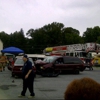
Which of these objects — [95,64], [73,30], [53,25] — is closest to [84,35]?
[73,30]

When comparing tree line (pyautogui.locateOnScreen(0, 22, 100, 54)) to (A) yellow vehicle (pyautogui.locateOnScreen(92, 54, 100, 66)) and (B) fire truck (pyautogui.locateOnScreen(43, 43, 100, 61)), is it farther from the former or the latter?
(A) yellow vehicle (pyautogui.locateOnScreen(92, 54, 100, 66))

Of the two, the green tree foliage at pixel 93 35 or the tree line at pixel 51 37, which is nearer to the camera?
the tree line at pixel 51 37

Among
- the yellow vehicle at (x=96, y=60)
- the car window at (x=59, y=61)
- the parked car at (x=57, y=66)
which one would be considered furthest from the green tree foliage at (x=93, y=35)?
the car window at (x=59, y=61)

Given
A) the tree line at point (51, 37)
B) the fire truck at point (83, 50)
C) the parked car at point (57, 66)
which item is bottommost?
the parked car at point (57, 66)

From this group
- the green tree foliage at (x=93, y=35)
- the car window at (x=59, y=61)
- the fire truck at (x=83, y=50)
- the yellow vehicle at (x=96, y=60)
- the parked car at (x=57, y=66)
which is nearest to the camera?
the parked car at (x=57, y=66)

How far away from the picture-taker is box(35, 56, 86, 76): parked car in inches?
864

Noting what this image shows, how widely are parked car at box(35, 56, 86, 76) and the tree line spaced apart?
66.3m

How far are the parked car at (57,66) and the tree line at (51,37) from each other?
6632 cm

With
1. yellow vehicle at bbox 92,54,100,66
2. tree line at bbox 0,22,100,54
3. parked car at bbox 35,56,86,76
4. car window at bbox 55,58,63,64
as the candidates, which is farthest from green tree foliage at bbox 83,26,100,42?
car window at bbox 55,58,63,64

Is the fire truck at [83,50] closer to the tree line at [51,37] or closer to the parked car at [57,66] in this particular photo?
the parked car at [57,66]

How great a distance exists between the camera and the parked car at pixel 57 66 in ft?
72.0

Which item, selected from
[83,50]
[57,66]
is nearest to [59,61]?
[57,66]

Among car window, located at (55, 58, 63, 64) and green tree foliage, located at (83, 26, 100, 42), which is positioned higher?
green tree foliage, located at (83, 26, 100, 42)

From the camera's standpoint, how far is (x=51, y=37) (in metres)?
92.3
